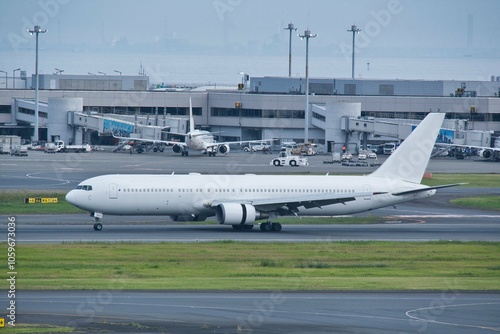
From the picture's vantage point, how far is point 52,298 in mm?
36188

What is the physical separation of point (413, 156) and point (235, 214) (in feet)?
45.6

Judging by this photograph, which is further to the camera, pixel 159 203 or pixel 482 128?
pixel 482 128

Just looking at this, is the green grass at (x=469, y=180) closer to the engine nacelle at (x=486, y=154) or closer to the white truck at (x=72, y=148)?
the engine nacelle at (x=486, y=154)

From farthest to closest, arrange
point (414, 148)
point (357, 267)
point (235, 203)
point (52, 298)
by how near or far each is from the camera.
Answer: point (414, 148) → point (235, 203) → point (357, 267) → point (52, 298)

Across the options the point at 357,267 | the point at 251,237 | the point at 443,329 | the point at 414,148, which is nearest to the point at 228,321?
the point at 443,329

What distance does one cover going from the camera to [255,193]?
64812 millimetres

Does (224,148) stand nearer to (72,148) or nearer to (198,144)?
(198,144)

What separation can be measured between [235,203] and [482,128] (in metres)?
103

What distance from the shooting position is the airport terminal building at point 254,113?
153 metres

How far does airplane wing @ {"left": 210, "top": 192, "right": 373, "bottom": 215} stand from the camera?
63219 millimetres

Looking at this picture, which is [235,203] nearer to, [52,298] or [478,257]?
[478,257]

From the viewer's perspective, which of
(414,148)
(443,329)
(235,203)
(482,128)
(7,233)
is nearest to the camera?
(443,329)

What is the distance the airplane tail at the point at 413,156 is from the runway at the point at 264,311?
28.4m

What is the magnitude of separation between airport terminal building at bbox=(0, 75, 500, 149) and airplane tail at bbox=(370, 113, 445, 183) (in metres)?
76.7
